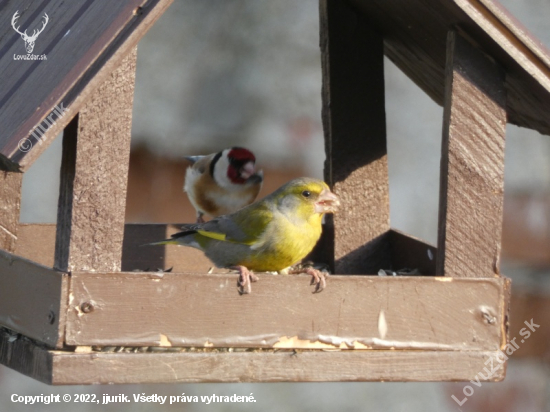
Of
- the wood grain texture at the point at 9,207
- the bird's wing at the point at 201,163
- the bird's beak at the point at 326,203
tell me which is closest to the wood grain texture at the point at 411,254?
the bird's beak at the point at 326,203

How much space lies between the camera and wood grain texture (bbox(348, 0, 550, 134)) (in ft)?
8.59

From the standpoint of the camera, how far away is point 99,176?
8.07 ft

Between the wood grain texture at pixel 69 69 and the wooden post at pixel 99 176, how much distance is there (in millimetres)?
113

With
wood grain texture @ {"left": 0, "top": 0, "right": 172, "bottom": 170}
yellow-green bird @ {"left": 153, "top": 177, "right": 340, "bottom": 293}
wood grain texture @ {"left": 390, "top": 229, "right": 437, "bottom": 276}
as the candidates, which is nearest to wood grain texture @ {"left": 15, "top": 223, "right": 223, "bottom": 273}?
yellow-green bird @ {"left": 153, "top": 177, "right": 340, "bottom": 293}

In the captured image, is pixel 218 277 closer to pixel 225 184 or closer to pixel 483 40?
pixel 483 40

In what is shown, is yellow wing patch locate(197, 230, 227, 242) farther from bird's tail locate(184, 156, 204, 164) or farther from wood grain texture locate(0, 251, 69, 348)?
bird's tail locate(184, 156, 204, 164)

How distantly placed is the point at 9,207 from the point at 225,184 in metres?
1.02

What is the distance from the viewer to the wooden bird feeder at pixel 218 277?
8.03ft

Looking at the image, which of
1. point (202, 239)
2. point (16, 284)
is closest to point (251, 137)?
point (202, 239)

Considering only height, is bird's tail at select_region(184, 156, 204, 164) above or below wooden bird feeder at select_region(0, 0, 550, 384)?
above

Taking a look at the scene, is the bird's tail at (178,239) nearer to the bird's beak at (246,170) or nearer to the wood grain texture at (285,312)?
the wood grain texture at (285,312)

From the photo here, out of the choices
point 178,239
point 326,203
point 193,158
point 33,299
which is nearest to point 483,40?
point 326,203

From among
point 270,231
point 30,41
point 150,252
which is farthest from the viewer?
point 150,252

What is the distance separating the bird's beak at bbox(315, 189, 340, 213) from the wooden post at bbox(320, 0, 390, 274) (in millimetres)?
365
